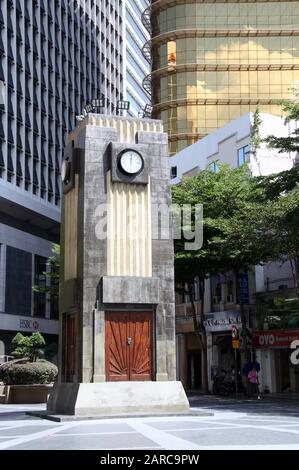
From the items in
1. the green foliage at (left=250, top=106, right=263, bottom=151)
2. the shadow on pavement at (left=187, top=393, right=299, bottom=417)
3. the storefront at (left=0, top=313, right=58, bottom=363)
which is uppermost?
the green foliage at (left=250, top=106, right=263, bottom=151)

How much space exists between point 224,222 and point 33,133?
103 feet

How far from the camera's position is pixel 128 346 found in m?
20.5

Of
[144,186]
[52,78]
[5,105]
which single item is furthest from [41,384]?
[52,78]

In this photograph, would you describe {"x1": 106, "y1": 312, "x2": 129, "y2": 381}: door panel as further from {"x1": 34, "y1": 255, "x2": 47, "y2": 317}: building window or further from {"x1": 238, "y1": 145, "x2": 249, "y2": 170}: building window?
{"x1": 34, "y1": 255, "x2": 47, "y2": 317}: building window

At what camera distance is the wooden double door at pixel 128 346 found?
20.2 metres

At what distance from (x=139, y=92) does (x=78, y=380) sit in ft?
283

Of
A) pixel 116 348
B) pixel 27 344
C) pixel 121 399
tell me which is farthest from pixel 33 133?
pixel 121 399

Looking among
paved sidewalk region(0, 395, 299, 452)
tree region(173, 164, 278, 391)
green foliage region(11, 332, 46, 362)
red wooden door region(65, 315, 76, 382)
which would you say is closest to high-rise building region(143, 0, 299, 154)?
tree region(173, 164, 278, 391)

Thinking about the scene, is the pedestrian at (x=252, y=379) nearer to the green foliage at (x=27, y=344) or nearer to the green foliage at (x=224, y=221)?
the green foliage at (x=224, y=221)

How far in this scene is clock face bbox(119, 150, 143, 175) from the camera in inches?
832

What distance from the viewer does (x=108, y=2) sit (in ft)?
279

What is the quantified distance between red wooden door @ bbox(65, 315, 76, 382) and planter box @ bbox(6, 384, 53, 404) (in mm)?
8412
